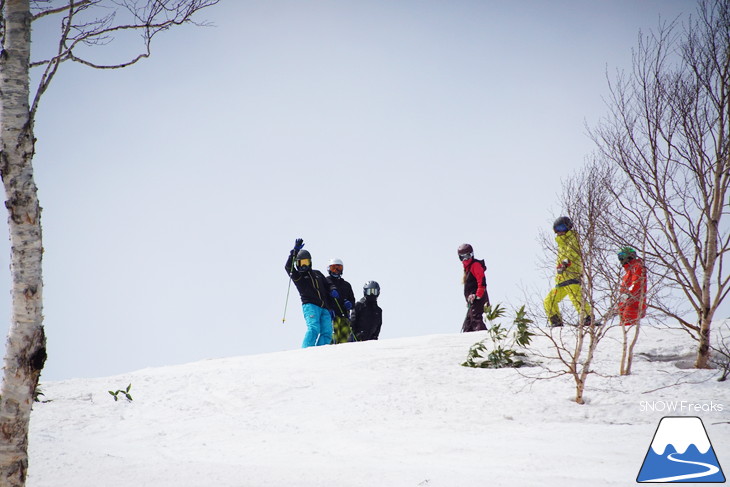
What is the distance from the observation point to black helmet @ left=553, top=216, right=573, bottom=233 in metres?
6.41

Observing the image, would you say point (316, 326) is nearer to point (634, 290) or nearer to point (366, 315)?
point (366, 315)

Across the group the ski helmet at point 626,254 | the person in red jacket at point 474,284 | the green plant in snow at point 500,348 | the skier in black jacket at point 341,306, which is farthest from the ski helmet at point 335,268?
the ski helmet at point 626,254

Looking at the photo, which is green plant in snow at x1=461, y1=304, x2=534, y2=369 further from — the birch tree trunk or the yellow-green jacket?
the birch tree trunk

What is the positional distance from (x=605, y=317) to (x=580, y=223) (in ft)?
3.60

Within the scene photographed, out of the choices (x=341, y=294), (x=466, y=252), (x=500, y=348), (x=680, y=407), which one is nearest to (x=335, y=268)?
(x=341, y=294)

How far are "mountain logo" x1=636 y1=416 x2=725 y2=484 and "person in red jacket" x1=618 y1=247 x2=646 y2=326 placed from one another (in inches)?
101

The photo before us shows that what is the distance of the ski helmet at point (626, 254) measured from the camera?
650 centimetres

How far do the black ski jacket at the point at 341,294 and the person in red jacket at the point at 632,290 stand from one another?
5889mm

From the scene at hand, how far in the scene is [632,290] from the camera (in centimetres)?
631

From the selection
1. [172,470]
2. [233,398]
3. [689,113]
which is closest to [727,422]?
[689,113]

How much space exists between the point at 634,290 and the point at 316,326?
19.1 feet

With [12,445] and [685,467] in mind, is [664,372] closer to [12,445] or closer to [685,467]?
[685,467]

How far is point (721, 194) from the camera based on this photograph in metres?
6.15

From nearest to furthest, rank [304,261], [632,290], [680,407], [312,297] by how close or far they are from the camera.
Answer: [680,407]
[632,290]
[312,297]
[304,261]
